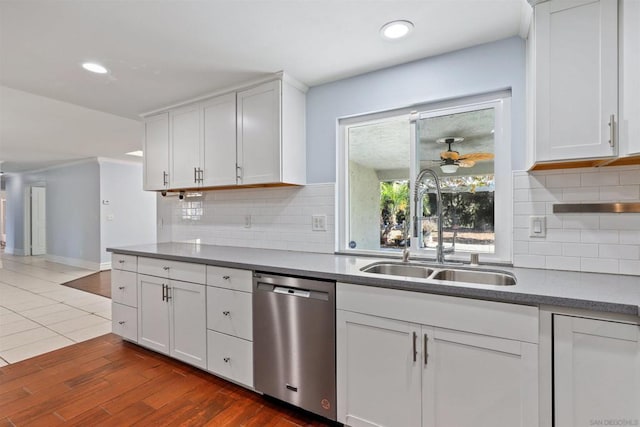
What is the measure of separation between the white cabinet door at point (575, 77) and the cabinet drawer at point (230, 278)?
5.75 ft

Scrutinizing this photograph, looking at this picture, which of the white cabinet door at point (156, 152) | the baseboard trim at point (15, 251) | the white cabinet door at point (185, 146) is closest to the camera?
the white cabinet door at point (185, 146)

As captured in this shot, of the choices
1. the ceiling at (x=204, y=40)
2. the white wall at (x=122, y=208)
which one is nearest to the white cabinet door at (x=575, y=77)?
the ceiling at (x=204, y=40)

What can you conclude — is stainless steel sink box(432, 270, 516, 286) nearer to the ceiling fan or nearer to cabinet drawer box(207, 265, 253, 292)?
the ceiling fan

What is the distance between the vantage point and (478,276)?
71.8 inches

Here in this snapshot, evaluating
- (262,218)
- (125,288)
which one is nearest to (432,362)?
(262,218)

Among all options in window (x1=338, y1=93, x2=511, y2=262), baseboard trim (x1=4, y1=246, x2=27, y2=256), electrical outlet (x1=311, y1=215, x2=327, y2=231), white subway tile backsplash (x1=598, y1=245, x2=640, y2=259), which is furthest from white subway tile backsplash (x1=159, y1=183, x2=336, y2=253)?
baseboard trim (x1=4, y1=246, x2=27, y2=256)

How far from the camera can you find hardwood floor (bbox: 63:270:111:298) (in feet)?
15.4

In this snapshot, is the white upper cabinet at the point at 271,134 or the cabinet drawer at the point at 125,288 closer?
the white upper cabinet at the point at 271,134

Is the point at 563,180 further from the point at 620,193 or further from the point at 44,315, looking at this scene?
the point at 44,315

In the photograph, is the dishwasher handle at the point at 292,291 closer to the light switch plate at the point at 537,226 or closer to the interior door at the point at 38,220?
the light switch plate at the point at 537,226

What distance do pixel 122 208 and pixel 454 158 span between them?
695cm

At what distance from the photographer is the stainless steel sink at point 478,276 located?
172 centimetres

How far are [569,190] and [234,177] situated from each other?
88.9 inches

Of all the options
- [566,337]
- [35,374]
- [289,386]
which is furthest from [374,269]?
[35,374]
